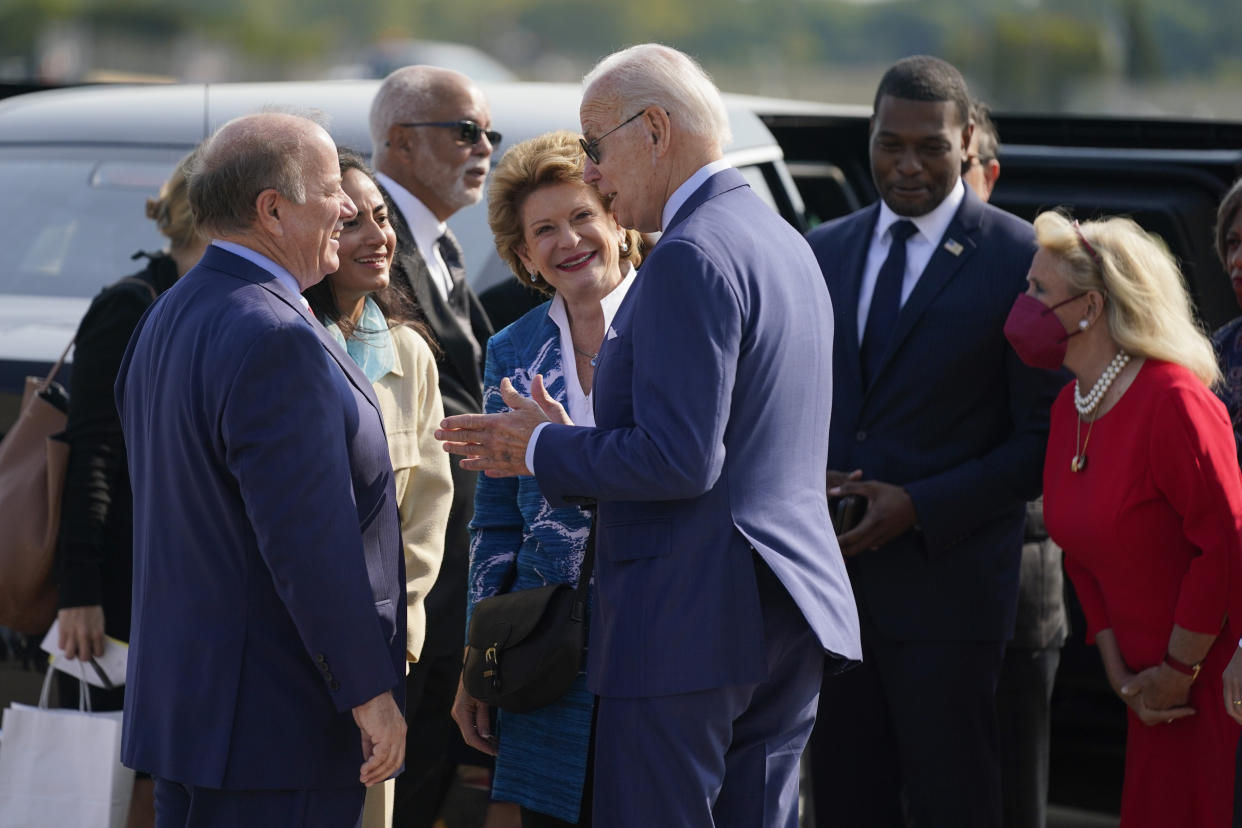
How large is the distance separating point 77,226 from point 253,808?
2536mm

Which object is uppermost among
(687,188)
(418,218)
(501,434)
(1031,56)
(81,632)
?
(1031,56)

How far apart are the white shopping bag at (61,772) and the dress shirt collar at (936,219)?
7.02ft

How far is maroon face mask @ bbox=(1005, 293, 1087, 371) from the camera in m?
3.47

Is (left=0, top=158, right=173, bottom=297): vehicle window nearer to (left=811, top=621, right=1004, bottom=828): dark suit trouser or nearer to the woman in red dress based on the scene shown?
(left=811, top=621, right=1004, bottom=828): dark suit trouser

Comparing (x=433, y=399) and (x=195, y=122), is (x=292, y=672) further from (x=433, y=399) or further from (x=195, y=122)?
(x=195, y=122)

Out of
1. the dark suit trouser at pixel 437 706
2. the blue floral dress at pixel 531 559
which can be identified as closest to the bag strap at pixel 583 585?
the blue floral dress at pixel 531 559

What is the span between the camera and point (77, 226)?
186 inches

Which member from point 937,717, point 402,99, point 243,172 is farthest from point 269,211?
point 937,717

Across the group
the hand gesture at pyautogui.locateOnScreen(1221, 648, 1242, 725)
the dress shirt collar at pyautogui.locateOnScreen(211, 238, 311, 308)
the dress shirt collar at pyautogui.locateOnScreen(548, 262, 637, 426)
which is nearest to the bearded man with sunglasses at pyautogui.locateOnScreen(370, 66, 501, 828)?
the dress shirt collar at pyautogui.locateOnScreen(548, 262, 637, 426)

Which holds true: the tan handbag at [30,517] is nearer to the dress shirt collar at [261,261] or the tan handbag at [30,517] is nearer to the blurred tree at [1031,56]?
the dress shirt collar at [261,261]

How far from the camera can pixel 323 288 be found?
3.52m

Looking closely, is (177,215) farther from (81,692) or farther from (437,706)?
(437,706)

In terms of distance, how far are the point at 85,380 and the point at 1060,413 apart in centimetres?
220

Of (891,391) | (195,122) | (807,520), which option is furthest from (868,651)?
(195,122)
